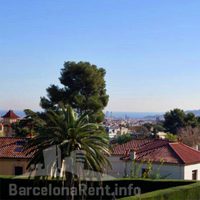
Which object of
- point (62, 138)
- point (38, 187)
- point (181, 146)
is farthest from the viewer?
point (181, 146)

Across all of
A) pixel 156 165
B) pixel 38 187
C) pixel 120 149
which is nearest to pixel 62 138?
pixel 38 187

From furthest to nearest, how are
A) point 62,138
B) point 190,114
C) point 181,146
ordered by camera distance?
point 190,114 → point 181,146 → point 62,138

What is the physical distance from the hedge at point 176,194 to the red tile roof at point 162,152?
10025 millimetres

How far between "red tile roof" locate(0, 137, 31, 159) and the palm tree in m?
15.7

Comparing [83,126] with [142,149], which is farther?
[142,149]

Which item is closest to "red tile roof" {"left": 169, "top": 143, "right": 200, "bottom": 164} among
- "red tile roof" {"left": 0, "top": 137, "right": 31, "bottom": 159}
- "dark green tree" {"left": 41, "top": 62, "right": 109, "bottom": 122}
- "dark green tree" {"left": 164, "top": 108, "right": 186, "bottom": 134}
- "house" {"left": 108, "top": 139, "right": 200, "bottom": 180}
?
"house" {"left": 108, "top": 139, "right": 200, "bottom": 180}

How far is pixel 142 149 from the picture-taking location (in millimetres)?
40250

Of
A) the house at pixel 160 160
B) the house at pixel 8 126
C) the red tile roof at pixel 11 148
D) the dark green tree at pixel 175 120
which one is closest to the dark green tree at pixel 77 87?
the red tile roof at pixel 11 148

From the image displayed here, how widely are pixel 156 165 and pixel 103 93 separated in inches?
900

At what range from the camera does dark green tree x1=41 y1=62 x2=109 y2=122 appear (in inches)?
2207

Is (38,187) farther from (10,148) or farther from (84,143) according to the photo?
(10,148)

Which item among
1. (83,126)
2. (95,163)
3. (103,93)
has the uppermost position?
(103,93)

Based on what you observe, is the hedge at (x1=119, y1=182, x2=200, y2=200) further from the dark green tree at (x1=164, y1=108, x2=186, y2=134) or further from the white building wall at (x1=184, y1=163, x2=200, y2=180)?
the dark green tree at (x1=164, y1=108, x2=186, y2=134)

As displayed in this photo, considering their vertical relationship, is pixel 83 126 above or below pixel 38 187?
above
